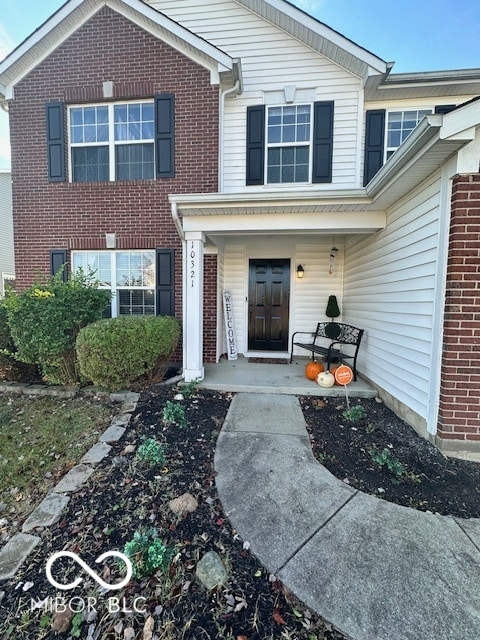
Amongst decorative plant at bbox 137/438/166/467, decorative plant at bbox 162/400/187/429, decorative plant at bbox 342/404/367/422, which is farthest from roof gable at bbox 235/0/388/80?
decorative plant at bbox 137/438/166/467

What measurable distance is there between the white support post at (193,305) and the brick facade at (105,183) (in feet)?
3.59

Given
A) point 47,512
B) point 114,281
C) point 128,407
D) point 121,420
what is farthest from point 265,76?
point 47,512

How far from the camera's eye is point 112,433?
3344 mm

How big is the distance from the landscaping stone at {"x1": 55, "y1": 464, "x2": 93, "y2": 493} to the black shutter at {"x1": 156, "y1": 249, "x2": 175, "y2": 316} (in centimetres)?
338

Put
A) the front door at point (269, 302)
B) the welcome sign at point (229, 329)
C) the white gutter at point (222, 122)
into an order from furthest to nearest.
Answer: the front door at point (269, 302) → the welcome sign at point (229, 329) → the white gutter at point (222, 122)

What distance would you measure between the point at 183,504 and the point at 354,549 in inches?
46.7

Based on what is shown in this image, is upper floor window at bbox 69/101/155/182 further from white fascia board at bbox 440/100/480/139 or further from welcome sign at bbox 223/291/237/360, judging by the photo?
white fascia board at bbox 440/100/480/139

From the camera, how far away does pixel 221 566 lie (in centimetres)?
179

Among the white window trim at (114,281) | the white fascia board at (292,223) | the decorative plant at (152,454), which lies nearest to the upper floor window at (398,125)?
the white fascia board at (292,223)

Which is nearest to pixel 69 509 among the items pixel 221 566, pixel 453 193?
pixel 221 566

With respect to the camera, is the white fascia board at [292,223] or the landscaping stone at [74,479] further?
the white fascia board at [292,223]

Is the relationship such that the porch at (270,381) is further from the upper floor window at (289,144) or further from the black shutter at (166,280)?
the upper floor window at (289,144)

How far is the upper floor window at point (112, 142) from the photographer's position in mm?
5793

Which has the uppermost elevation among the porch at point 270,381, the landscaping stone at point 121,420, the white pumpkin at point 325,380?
the white pumpkin at point 325,380
